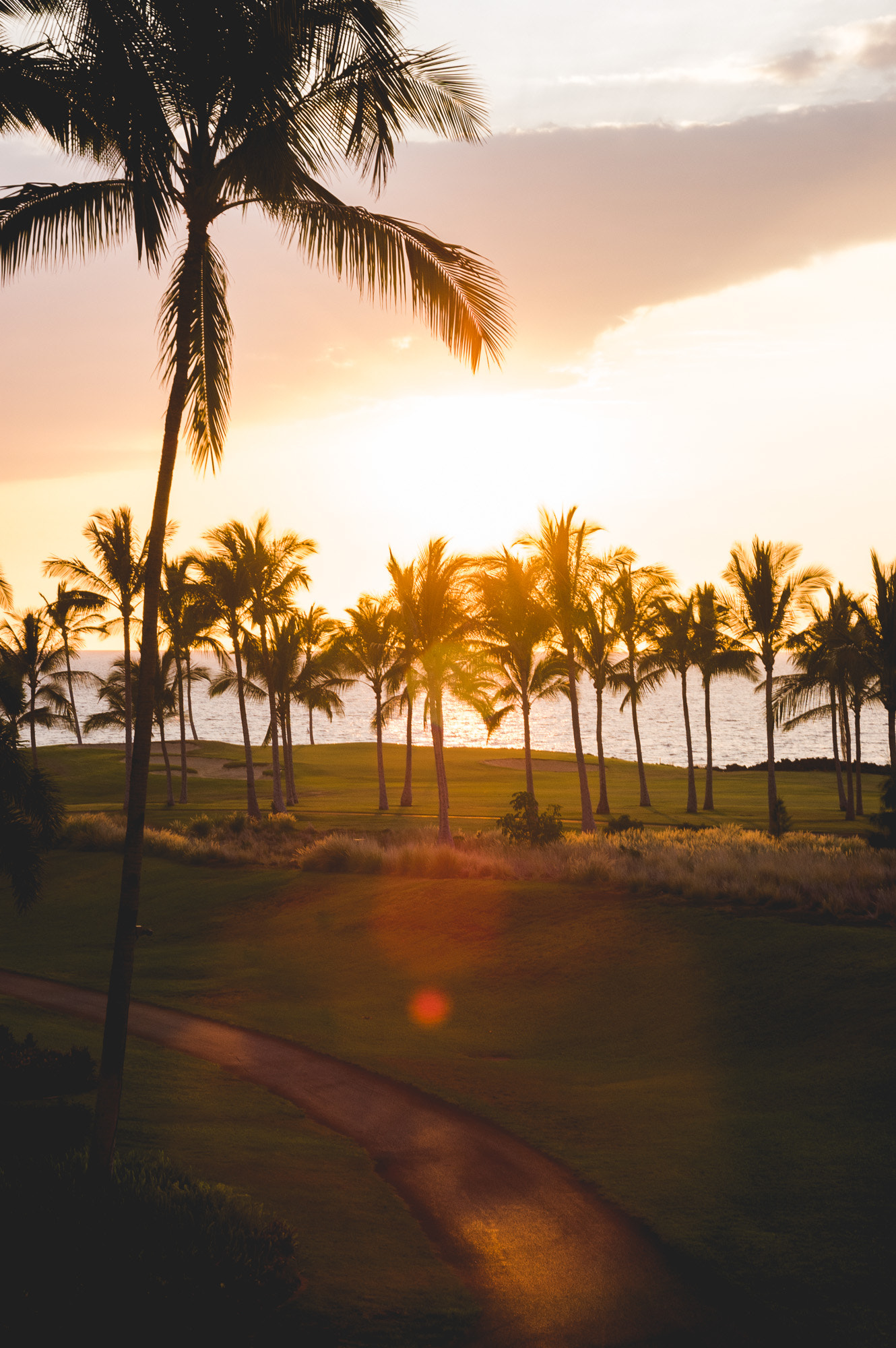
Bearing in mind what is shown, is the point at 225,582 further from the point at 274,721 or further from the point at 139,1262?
the point at 139,1262

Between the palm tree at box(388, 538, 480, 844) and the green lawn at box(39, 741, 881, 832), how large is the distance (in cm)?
618

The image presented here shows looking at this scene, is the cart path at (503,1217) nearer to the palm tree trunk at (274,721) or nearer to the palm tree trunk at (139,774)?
the palm tree trunk at (139,774)

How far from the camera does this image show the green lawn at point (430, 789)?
40.6 metres

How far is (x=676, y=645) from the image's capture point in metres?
44.8

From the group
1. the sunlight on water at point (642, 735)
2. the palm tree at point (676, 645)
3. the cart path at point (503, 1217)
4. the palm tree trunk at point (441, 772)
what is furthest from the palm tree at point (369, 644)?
the sunlight on water at point (642, 735)

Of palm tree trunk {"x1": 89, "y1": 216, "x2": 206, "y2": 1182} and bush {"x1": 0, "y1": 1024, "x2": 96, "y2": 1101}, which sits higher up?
palm tree trunk {"x1": 89, "y1": 216, "x2": 206, "y2": 1182}

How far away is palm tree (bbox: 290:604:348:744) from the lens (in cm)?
4559

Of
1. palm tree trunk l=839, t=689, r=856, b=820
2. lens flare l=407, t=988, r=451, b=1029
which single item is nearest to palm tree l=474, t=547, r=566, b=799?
palm tree trunk l=839, t=689, r=856, b=820

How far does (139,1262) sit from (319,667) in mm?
40200

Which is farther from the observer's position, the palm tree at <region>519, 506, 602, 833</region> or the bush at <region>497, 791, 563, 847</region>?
the palm tree at <region>519, 506, 602, 833</region>

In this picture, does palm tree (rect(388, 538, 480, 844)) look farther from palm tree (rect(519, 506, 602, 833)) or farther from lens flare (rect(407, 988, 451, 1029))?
lens flare (rect(407, 988, 451, 1029))

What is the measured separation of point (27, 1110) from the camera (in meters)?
9.88

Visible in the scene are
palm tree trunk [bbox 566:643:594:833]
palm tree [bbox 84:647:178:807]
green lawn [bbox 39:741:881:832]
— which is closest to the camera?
palm tree trunk [bbox 566:643:594:833]

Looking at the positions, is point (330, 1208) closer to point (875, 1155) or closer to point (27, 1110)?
point (27, 1110)
